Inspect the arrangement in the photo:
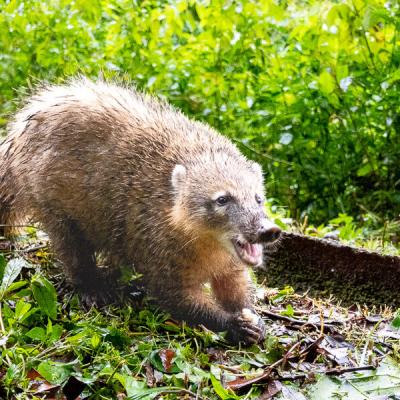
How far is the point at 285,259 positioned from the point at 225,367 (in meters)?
1.88

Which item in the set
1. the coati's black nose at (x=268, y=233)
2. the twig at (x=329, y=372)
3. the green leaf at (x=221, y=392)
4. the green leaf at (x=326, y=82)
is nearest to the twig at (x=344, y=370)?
the twig at (x=329, y=372)

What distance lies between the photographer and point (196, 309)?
13.3 ft

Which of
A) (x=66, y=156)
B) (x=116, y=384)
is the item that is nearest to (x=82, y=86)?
(x=66, y=156)

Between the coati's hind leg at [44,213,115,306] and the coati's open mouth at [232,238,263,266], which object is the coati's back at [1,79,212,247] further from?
the coati's open mouth at [232,238,263,266]

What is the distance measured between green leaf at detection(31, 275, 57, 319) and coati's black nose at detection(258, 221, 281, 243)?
1.05m

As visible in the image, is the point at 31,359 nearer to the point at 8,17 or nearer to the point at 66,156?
the point at 66,156

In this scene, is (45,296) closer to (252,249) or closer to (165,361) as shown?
(165,361)

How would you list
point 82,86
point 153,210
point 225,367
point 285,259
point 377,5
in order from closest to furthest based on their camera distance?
point 225,367, point 153,210, point 82,86, point 285,259, point 377,5

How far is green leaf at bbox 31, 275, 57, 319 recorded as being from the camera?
360 centimetres

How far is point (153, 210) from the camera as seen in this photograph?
13.8 feet

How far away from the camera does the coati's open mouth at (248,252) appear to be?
382 centimetres

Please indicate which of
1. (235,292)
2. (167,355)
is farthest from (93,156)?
(167,355)

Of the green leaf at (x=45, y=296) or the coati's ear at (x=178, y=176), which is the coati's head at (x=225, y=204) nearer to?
the coati's ear at (x=178, y=176)

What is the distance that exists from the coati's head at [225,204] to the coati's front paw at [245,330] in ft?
1.20
